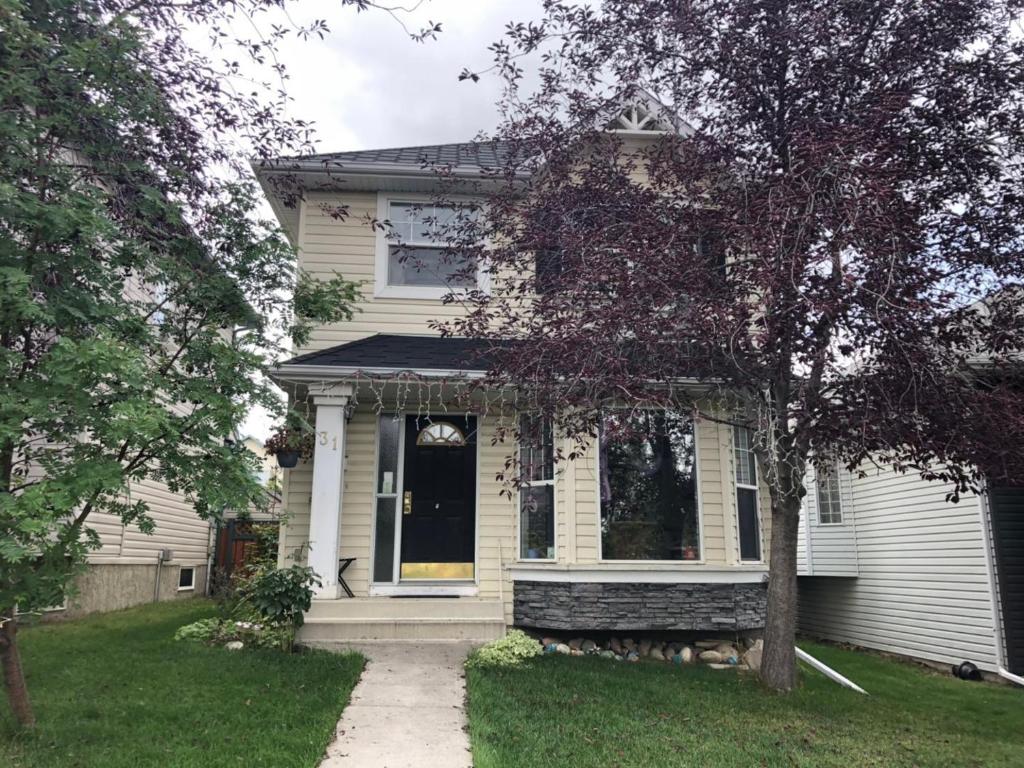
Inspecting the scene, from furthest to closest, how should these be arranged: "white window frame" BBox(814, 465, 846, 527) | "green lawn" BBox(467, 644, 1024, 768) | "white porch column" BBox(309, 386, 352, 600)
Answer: "white window frame" BBox(814, 465, 846, 527), "white porch column" BBox(309, 386, 352, 600), "green lawn" BBox(467, 644, 1024, 768)

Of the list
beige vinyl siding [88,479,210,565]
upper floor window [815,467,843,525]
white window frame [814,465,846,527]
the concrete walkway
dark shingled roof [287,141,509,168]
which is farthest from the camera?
upper floor window [815,467,843,525]

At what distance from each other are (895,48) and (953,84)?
0.57 m

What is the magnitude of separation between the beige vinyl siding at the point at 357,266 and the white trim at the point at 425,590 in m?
3.08

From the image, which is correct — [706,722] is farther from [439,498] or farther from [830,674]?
[439,498]

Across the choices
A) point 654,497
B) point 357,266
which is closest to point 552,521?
point 654,497

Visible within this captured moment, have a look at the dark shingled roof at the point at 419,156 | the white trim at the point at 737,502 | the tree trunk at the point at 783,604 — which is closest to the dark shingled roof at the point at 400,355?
the dark shingled roof at the point at 419,156

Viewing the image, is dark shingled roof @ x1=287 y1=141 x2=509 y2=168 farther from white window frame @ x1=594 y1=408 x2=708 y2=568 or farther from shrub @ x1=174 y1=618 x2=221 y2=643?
shrub @ x1=174 y1=618 x2=221 y2=643

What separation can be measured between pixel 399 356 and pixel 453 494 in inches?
73.1

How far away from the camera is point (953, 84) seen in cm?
598

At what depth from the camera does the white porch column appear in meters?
7.79

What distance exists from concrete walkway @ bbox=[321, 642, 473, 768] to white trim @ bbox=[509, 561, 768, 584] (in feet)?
4.20

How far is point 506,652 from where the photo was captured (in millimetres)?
7062

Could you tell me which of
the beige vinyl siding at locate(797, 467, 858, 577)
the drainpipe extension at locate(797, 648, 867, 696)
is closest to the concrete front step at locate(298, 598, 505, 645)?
the drainpipe extension at locate(797, 648, 867, 696)

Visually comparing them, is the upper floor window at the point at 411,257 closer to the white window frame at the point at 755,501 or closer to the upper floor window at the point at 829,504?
the white window frame at the point at 755,501
